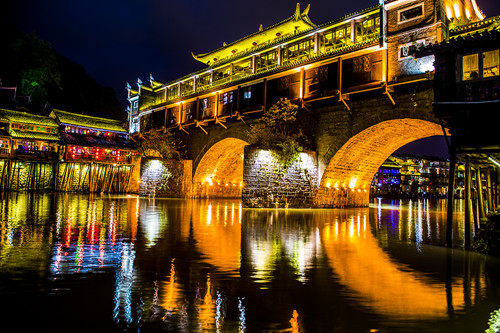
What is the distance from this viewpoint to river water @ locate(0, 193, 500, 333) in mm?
3598

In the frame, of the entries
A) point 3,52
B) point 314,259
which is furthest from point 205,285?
point 3,52

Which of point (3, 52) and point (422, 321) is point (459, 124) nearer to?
point (422, 321)

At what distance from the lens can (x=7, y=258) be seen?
591 cm

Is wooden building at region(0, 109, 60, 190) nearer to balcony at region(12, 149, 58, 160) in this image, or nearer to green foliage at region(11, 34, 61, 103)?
balcony at region(12, 149, 58, 160)

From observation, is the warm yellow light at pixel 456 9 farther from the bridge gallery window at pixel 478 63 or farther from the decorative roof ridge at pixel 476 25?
the bridge gallery window at pixel 478 63

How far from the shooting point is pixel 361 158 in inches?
854

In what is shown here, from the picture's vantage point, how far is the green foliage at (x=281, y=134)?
19969 mm

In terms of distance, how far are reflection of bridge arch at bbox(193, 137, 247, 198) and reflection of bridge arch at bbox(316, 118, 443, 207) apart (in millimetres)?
10420

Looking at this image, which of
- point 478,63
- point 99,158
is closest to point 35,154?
point 99,158

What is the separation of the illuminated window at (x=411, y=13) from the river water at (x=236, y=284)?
12116mm

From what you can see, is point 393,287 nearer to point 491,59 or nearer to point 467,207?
Result: point 467,207

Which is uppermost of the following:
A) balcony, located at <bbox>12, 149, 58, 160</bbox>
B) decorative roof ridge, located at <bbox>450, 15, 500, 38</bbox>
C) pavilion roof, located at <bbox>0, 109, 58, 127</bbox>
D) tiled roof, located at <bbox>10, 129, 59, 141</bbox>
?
decorative roof ridge, located at <bbox>450, 15, 500, 38</bbox>

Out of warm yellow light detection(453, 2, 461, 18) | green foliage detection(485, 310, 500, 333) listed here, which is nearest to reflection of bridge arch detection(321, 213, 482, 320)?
green foliage detection(485, 310, 500, 333)

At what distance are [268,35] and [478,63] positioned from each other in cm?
2472
